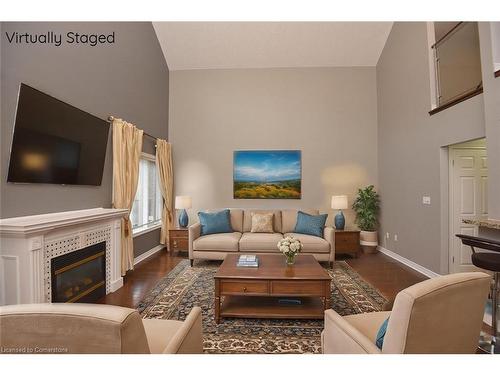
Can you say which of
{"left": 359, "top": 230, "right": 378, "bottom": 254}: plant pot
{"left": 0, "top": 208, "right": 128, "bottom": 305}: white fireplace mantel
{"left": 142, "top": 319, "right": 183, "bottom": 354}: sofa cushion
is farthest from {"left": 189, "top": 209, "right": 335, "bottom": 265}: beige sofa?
{"left": 142, "top": 319, "right": 183, "bottom": 354}: sofa cushion

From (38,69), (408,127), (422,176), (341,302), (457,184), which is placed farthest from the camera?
(408,127)

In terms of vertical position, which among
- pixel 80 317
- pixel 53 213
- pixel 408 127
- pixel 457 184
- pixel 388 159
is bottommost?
pixel 80 317

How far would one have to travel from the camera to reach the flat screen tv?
210 cm

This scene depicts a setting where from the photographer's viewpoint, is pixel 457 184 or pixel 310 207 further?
pixel 310 207

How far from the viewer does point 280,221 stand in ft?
15.5

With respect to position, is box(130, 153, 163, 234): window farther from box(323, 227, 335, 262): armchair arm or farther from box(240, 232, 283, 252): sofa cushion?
box(323, 227, 335, 262): armchair arm

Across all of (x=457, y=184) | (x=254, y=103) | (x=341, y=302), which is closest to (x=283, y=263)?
(x=341, y=302)

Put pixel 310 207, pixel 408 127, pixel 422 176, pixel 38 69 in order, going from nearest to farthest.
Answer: pixel 38 69
pixel 422 176
pixel 408 127
pixel 310 207

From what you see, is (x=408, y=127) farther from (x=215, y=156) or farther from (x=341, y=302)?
(x=215, y=156)

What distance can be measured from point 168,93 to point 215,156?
1.75 metres

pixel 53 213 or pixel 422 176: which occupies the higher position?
pixel 422 176

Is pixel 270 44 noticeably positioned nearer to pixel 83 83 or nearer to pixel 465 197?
pixel 83 83

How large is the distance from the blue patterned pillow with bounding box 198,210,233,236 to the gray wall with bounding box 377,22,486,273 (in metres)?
3.09

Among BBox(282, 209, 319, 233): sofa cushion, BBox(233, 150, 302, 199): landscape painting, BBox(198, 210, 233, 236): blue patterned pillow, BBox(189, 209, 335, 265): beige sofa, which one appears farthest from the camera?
BBox(233, 150, 302, 199): landscape painting
